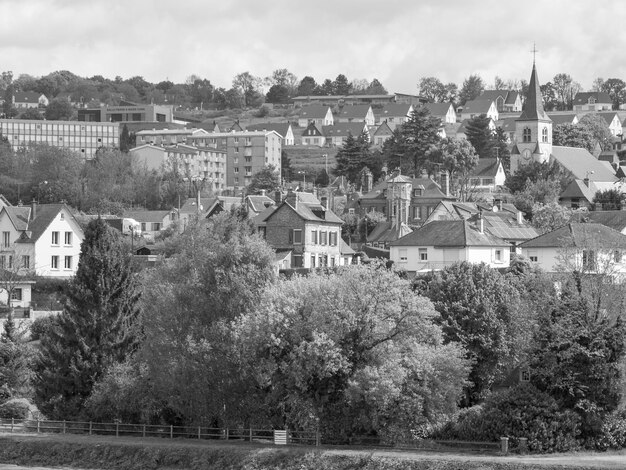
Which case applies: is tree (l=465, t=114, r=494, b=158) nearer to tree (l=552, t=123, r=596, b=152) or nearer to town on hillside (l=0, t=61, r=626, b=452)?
tree (l=552, t=123, r=596, b=152)

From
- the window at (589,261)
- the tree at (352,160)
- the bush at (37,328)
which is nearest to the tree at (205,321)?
the window at (589,261)

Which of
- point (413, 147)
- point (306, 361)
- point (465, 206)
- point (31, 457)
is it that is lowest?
point (31, 457)

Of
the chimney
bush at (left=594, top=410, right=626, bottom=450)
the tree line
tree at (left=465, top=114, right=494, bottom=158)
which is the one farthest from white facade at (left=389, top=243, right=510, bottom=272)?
tree at (left=465, top=114, right=494, bottom=158)

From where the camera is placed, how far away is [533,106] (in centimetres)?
16250

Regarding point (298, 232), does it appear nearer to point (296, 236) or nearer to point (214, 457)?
point (296, 236)

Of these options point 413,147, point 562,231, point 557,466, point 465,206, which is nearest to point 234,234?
point 557,466

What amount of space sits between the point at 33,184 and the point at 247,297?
322ft

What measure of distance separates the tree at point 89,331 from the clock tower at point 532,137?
98573 millimetres

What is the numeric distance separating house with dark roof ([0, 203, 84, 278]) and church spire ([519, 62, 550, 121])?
264 feet

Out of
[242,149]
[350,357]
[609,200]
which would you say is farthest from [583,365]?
[242,149]

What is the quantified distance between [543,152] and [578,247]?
88.1 meters

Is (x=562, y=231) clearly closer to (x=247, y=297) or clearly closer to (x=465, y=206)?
(x=465, y=206)

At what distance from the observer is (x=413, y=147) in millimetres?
148625

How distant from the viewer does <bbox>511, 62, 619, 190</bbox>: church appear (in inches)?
5778
